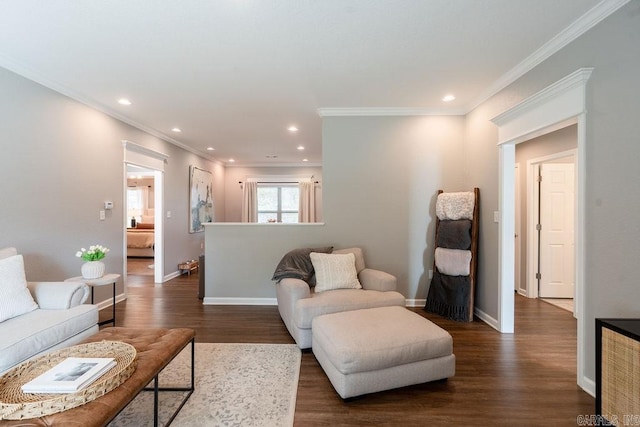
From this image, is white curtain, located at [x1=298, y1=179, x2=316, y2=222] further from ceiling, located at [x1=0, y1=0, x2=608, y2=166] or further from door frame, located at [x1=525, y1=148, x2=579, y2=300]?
door frame, located at [x1=525, y1=148, x2=579, y2=300]

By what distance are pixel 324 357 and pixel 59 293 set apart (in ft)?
7.06

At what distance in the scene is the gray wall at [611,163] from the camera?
→ 1.76 metres

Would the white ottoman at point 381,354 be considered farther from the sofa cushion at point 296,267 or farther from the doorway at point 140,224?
the doorway at point 140,224

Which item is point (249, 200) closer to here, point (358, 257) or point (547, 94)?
point (358, 257)

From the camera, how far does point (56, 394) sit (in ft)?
3.99

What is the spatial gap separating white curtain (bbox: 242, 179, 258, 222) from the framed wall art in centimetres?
99

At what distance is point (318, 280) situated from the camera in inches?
121

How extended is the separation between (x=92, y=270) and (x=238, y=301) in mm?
1693

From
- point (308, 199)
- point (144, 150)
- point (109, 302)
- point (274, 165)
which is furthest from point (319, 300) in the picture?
point (274, 165)

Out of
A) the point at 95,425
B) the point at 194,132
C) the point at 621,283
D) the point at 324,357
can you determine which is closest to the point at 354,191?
the point at 324,357

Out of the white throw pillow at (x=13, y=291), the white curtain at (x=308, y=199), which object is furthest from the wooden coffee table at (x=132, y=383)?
the white curtain at (x=308, y=199)

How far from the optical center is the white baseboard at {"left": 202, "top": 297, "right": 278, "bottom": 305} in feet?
13.0

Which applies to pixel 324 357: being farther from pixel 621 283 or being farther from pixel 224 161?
pixel 224 161

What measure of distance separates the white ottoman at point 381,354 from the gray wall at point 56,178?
119 inches
